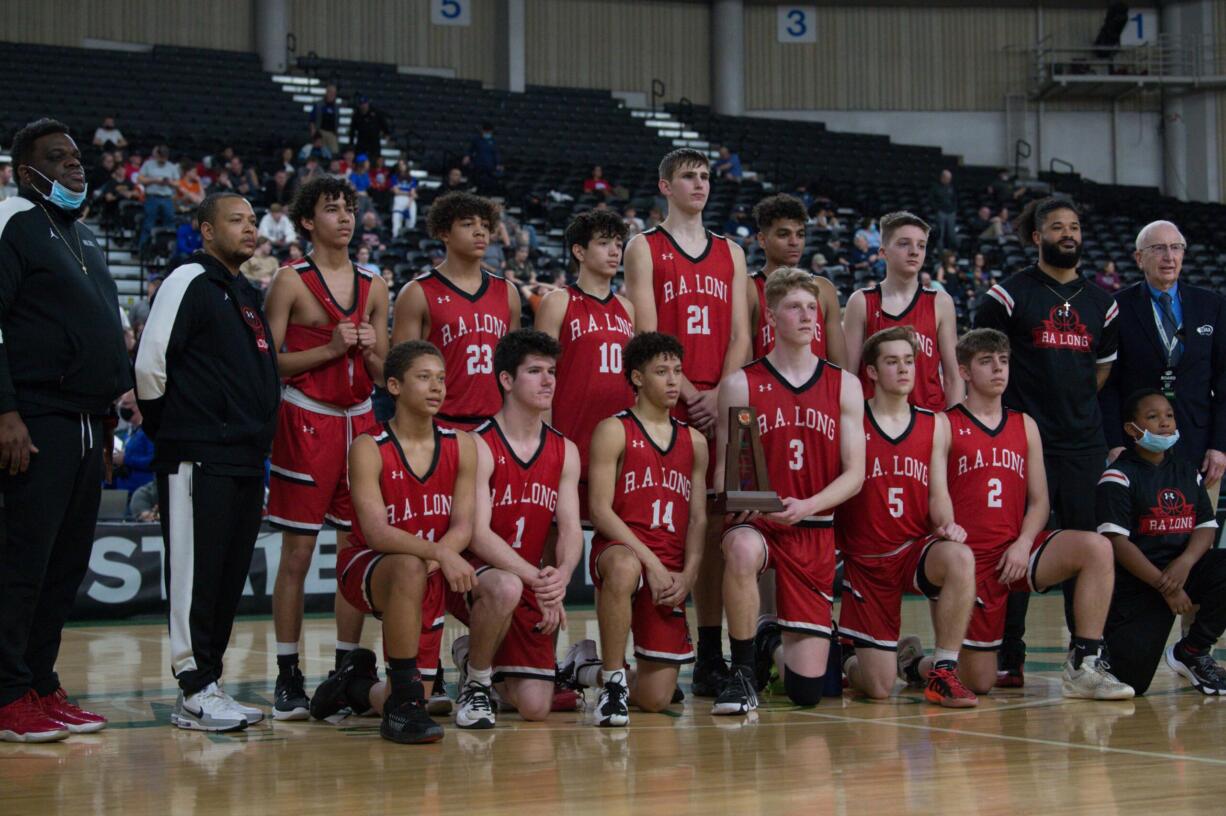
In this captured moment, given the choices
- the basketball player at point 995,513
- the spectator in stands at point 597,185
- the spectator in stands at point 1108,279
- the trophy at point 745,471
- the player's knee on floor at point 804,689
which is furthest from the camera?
the spectator in stands at point 597,185

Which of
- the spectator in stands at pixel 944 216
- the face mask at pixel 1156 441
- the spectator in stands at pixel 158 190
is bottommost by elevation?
the face mask at pixel 1156 441

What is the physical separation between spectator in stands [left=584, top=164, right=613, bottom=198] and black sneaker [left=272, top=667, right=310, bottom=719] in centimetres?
1684

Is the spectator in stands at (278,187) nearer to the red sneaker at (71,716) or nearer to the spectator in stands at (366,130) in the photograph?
the spectator in stands at (366,130)

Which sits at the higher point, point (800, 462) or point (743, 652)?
point (800, 462)

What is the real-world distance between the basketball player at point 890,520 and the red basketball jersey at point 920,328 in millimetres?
514

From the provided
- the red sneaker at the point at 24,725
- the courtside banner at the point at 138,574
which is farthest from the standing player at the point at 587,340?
the courtside banner at the point at 138,574

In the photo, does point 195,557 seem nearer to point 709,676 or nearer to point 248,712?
point 248,712

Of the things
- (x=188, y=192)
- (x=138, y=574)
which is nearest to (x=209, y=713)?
(x=138, y=574)

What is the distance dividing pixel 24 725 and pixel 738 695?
2.60m

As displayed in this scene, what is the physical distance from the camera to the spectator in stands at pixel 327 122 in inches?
803

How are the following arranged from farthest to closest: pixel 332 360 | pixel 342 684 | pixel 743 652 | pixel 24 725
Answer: pixel 332 360 → pixel 743 652 → pixel 342 684 → pixel 24 725

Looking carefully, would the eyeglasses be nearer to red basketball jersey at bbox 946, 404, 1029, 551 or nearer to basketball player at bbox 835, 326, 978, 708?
red basketball jersey at bbox 946, 404, 1029, 551

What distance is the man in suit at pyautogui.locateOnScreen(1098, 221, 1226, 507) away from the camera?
6828mm

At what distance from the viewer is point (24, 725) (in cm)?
495
